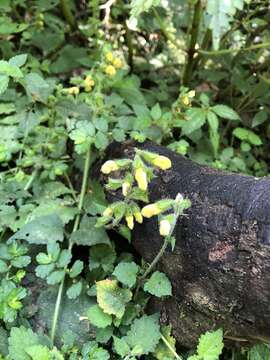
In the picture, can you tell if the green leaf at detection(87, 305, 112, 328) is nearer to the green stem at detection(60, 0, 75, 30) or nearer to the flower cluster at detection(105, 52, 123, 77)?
the flower cluster at detection(105, 52, 123, 77)

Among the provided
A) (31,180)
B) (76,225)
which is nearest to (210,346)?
(76,225)

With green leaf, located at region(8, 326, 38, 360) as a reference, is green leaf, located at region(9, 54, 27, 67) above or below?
above

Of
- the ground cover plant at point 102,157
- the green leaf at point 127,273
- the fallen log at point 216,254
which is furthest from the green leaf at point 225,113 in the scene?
the green leaf at point 127,273

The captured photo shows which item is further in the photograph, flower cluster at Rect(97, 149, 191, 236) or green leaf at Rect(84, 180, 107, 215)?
green leaf at Rect(84, 180, 107, 215)

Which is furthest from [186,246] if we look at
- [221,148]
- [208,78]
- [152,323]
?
[208,78]

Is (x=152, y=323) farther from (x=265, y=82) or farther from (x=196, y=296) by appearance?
(x=265, y=82)

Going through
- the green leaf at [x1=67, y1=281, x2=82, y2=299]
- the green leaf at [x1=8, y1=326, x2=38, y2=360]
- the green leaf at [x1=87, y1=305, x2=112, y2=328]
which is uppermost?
the green leaf at [x1=67, y1=281, x2=82, y2=299]

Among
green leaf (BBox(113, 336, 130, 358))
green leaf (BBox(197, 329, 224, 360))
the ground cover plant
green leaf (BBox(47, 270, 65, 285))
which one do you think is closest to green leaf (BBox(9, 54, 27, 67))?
the ground cover plant
